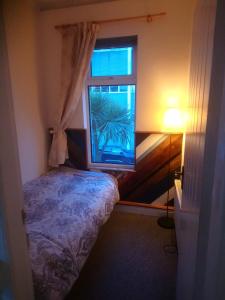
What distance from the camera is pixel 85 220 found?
1.75 metres

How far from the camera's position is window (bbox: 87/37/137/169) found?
2633 mm

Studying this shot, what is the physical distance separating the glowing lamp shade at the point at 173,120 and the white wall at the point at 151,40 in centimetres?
22

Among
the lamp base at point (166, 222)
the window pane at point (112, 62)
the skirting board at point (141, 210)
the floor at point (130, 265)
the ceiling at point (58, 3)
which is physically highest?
the ceiling at point (58, 3)

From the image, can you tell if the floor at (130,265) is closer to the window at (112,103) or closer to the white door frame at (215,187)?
the window at (112,103)

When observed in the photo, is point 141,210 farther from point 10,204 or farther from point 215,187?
point 215,187

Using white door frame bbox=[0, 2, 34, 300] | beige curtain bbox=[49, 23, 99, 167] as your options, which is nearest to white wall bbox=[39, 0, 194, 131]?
beige curtain bbox=[49, 23, 99, 167]

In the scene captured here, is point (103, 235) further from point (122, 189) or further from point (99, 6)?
point (99, 6)

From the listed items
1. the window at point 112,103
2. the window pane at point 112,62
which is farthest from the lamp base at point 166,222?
the window pane at point 112,62

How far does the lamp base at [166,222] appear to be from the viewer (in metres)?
2.49

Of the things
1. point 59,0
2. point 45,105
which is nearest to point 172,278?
point 45,105

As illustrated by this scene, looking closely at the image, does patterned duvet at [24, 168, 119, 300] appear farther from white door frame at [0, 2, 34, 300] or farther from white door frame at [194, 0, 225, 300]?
white door frame at [194, 0, 225, 300]

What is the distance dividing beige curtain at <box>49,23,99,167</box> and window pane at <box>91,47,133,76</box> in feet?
0.76

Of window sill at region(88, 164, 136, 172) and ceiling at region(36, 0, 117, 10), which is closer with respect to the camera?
ceiling at region(36, 0, 117, 10)

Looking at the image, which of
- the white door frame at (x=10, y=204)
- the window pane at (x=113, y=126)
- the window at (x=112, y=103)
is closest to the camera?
the white door frame at (x=10, y=204)
